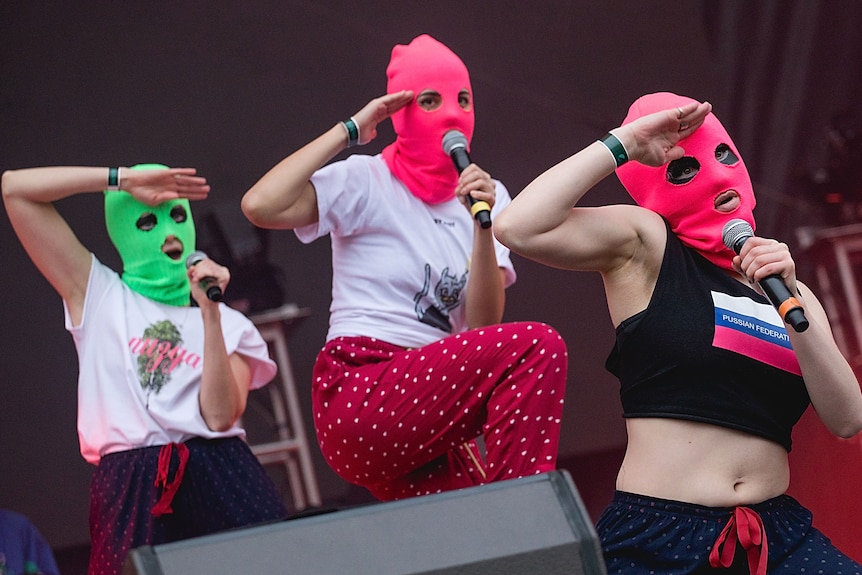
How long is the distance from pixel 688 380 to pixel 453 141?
0.88m

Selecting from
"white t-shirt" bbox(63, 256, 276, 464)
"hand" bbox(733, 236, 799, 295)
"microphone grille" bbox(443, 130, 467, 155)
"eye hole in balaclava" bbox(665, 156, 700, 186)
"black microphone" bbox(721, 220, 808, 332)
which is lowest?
"white t-shirt" bbox(63, 256, 276, 464)

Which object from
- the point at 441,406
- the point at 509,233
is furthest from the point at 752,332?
the point at 441,406

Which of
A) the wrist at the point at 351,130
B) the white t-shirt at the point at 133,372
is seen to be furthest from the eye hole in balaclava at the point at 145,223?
the wrist at the point at 351,130

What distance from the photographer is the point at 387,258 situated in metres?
2.59

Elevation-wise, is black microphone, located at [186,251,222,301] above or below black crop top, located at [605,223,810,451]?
→ below

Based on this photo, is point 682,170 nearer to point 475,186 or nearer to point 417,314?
point 475,186

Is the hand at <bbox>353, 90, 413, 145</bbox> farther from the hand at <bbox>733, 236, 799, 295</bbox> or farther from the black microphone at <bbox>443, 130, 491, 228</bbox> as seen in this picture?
the hand at <bbox>733, 236, 799, 295</bbox>

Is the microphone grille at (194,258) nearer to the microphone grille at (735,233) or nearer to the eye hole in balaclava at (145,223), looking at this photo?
the eye hole in balaclava at (145,223)

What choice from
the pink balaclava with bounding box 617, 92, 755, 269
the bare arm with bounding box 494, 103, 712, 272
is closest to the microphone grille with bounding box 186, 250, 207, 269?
the bare arm with bounding box 494, 103, 712, 272

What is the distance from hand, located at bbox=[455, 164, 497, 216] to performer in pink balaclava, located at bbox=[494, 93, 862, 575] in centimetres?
40

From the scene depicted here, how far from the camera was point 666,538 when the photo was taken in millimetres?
1929

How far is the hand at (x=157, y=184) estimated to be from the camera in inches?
117

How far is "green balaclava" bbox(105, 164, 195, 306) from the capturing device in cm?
297

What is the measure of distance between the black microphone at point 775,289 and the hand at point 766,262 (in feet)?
0.03
